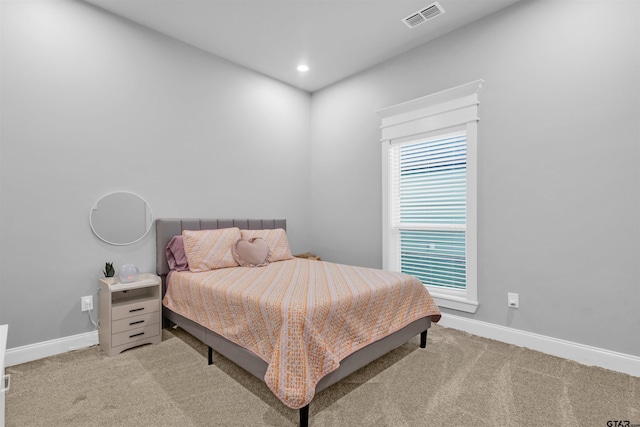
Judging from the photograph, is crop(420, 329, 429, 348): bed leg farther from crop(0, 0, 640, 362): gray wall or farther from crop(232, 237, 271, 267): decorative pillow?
crop(232, 237, 271, 267): decorative pillow

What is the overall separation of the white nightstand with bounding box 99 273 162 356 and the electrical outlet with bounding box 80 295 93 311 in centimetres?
11

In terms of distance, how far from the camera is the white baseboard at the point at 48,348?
2340 mm

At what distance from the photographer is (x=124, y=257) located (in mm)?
2891

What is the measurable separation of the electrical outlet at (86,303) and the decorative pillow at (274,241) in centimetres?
140

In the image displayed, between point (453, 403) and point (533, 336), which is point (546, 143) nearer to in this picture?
point (533, 336)

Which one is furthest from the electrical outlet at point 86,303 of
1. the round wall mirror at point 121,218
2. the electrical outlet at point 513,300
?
the electrical outlet at point 513,300

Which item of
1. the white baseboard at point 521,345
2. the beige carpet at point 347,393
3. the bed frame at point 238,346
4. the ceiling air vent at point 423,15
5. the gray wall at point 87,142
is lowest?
the beige carpet at point 347,393

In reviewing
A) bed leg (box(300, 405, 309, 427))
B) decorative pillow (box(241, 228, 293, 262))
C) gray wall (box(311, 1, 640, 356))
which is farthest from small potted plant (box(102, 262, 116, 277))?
gray wall (box(311, 1, 640, 356))

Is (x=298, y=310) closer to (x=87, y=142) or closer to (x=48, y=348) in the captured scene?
(x=48, y=348)

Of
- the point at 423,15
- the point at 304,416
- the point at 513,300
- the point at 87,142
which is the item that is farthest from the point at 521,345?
the point at 87,142

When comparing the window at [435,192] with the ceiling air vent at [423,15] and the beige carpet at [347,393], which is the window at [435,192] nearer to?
the ceiling air vent at [423,15]

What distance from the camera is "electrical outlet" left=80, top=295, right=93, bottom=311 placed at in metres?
2.64

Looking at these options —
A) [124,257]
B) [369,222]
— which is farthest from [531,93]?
[124,257]

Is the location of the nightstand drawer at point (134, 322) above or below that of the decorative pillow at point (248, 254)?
below
